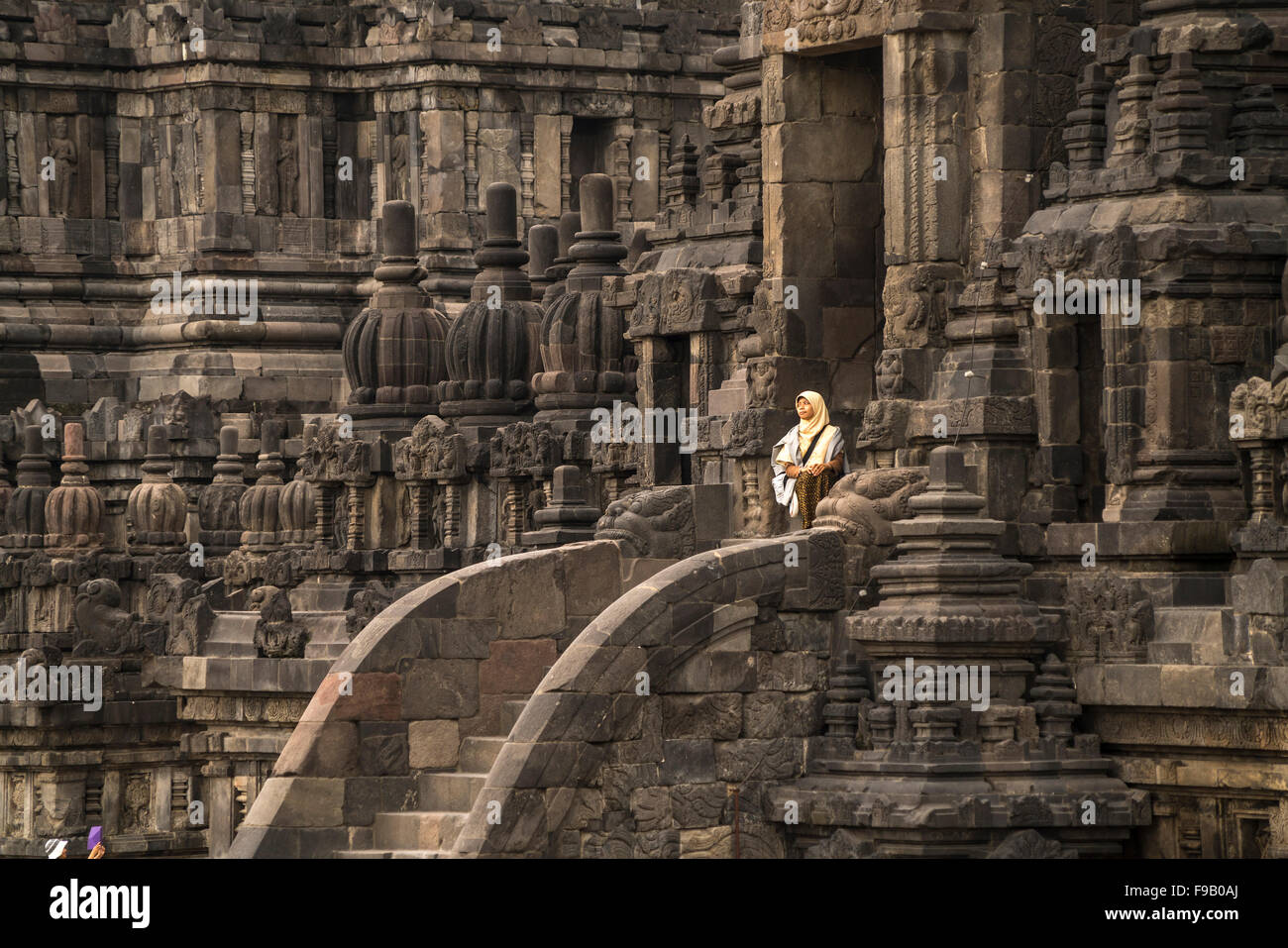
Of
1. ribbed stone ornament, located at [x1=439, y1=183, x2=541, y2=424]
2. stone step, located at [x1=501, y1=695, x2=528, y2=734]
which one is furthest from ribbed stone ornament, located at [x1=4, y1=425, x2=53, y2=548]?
stone step, located at [x1=501, y1=695, x2=528, y2=734]

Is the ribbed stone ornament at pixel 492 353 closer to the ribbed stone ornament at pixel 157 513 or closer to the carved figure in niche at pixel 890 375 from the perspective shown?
the ribbed stone ornament at pixel 157 513

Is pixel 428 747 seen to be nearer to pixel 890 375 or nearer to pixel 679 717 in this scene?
pixel 679 717

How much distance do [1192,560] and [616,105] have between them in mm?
32021

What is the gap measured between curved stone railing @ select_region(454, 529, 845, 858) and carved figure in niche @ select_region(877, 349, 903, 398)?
2.78 meters

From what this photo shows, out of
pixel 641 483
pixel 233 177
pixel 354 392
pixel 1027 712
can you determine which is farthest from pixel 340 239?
pixel 1027 712

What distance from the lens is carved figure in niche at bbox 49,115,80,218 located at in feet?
250

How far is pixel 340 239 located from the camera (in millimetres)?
76250

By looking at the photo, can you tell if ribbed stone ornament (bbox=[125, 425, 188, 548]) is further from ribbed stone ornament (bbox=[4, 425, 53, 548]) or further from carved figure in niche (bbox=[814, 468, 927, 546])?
carved figure in niche (bbox=[814, 468, 927, 546])

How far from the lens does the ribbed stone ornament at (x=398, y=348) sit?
62031mm

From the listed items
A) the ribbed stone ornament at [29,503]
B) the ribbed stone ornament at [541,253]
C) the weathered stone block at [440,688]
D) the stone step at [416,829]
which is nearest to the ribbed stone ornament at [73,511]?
the ribbed stone ornament at [29,503]

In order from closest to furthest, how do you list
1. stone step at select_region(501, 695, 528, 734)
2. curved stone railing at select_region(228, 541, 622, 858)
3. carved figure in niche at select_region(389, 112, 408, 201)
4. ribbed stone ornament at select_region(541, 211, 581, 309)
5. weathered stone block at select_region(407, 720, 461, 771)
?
curved stone railing at select_region(228, 541, 622, 858)
weathered stone block at select_region(407, 720, 461, 771)
stone step at select_region(501, 695, 528, 734)
ribbed stone ornament at select_region(541, 211, 581, 309)
carved figure in niche at select_region(389, 112, 408, 201)
